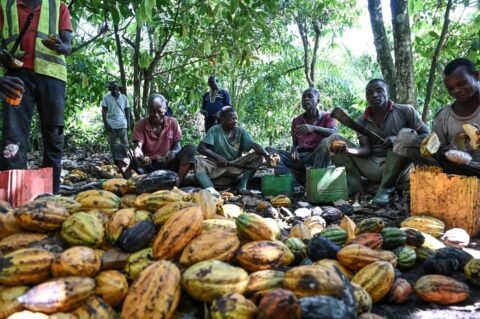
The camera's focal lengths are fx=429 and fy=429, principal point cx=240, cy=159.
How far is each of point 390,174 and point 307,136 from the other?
5.06ft

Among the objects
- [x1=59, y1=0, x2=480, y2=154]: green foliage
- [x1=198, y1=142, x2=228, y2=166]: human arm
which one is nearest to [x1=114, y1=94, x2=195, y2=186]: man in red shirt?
[x1=198, y1=142, x2=228, y2=166]: human arm

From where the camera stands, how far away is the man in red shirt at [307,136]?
17.0ft

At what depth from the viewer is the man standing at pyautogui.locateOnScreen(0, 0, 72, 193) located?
10.4 ft

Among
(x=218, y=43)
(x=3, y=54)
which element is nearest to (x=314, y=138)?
(x=218, y=43)

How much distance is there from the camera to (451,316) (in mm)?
1724

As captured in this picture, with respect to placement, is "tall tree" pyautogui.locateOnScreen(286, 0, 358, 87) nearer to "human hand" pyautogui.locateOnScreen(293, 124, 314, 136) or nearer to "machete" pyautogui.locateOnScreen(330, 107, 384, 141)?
"human hand" pyautogui.locateOnScreen(293, 124, 314, 136)

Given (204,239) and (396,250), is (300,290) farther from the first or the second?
(396,250)

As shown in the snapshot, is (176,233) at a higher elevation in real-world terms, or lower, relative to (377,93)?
lower

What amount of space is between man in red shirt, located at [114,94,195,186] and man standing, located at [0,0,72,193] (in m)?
1.53

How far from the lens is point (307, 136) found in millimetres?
5430

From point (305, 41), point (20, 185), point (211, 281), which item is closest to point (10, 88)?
point (20, 185)

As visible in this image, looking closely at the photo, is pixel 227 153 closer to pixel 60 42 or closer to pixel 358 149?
pixel 358 149

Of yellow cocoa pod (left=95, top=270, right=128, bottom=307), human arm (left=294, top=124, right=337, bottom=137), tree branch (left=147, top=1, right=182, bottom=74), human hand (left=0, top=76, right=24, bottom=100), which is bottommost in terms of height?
yellow cocoa pod (left=95, top=270, right=128, bottom=307)

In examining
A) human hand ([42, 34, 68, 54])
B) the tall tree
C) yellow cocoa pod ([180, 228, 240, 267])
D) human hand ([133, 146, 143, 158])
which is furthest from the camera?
the tall tree
